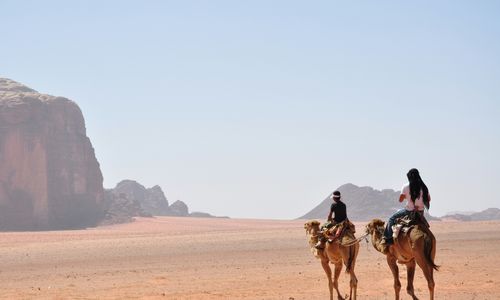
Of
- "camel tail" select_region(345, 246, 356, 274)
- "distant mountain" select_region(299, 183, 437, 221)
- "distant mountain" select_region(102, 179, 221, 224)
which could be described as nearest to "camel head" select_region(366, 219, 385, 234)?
"camel tail" select_region(345, 246, 356, 274)

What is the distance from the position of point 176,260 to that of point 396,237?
835 inches

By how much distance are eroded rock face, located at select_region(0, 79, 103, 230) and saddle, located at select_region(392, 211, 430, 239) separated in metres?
69.0

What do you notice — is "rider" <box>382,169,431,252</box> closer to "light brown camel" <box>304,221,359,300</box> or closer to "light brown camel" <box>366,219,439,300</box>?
"light brown camel" <box>366,219,439,300</box>

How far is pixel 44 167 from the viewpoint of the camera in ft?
277

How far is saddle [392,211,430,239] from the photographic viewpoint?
45.5 feet

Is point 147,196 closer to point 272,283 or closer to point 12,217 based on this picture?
point 12,217

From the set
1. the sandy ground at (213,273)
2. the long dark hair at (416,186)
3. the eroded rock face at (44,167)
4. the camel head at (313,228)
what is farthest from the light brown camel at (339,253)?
the eroded rock face at (44,167)

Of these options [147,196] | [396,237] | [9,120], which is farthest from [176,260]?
[147,196]

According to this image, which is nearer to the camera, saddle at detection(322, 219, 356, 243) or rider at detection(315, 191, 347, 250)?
saddle at detection(322, 219, 356, 243)

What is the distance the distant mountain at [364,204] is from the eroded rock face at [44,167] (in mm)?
57437

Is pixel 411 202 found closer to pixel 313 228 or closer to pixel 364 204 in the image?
pixel 313 228

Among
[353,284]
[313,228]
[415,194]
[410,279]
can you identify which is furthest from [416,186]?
[313,228]

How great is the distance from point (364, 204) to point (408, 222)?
130047 mm

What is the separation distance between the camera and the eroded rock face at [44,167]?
81.2m
